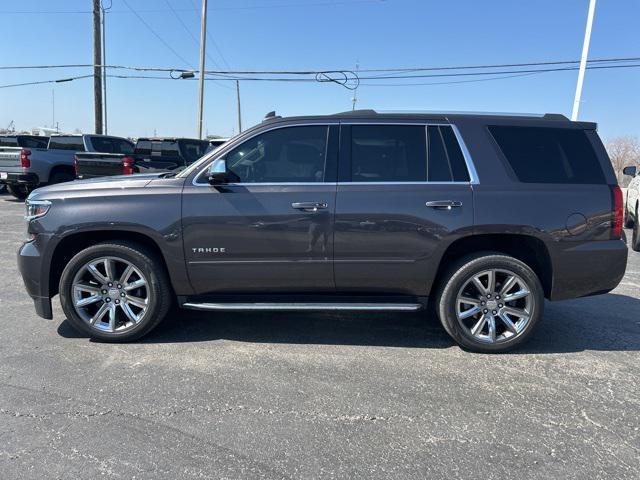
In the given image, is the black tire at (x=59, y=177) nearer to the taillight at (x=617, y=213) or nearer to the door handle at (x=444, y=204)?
the door handle at (x=444, y=204)

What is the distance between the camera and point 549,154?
13.3 feet

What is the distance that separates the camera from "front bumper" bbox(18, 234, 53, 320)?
4043 millimetres

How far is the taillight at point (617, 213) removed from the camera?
3.95 metres

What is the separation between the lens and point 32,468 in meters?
2.53

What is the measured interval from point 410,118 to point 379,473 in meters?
2.79

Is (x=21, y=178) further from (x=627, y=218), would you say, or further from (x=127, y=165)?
(x=627, y=218)

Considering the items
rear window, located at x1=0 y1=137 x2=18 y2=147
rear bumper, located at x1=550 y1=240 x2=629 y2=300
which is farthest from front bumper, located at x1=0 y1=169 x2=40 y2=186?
rear bumper, located at x1=550 y1=240 x2=629 y2=300

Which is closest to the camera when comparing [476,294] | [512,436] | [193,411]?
[512,436]

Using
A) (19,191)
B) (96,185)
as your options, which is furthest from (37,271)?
(19,191)

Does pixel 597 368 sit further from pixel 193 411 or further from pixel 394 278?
pixel 193 411

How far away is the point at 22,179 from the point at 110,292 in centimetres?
1093

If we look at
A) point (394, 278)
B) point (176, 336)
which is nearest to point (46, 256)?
point (176, 336)

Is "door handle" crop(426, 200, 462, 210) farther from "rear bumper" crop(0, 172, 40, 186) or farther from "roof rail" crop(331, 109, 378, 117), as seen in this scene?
"rear bumper" crop(0, 172, 40, 186)

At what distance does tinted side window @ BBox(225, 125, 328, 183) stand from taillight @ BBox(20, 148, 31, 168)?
37.0 feet
